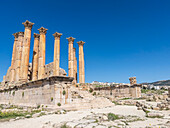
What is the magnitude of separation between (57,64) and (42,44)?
398 centimetres

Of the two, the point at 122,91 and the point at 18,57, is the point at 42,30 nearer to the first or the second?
the point at 18,57

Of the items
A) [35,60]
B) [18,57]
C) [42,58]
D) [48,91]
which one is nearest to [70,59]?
[35,60]

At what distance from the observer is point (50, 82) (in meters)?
10.0

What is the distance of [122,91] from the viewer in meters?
19.0

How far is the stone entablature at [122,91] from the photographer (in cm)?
1808

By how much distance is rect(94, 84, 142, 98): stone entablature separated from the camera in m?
18.1

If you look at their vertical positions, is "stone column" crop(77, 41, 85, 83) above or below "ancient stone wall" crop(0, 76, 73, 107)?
above

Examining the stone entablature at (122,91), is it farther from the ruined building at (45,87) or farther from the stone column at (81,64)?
the ruined building at (45,87)

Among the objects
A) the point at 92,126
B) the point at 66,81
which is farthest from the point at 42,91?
the point at 92,126

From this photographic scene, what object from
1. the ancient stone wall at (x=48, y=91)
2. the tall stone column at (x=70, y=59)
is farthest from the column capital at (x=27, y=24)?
the ancient stone wall at (x=48, y=91)

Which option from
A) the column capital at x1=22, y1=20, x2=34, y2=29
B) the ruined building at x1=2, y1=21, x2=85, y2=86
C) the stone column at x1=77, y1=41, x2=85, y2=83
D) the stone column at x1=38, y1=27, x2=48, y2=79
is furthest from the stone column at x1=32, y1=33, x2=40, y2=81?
the stone column at x1=77, y1=41, x2=85, y2=83

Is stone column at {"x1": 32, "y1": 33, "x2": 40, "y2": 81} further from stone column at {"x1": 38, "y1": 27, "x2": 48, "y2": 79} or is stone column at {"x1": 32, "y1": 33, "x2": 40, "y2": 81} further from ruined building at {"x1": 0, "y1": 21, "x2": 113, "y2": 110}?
stone column at {"x1": 38, "y1": 27, "x2": 48, "y2": 79}

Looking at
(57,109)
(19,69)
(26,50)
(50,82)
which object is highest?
(26,50)

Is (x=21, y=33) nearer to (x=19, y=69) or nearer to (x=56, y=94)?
(x=19, y=69)
